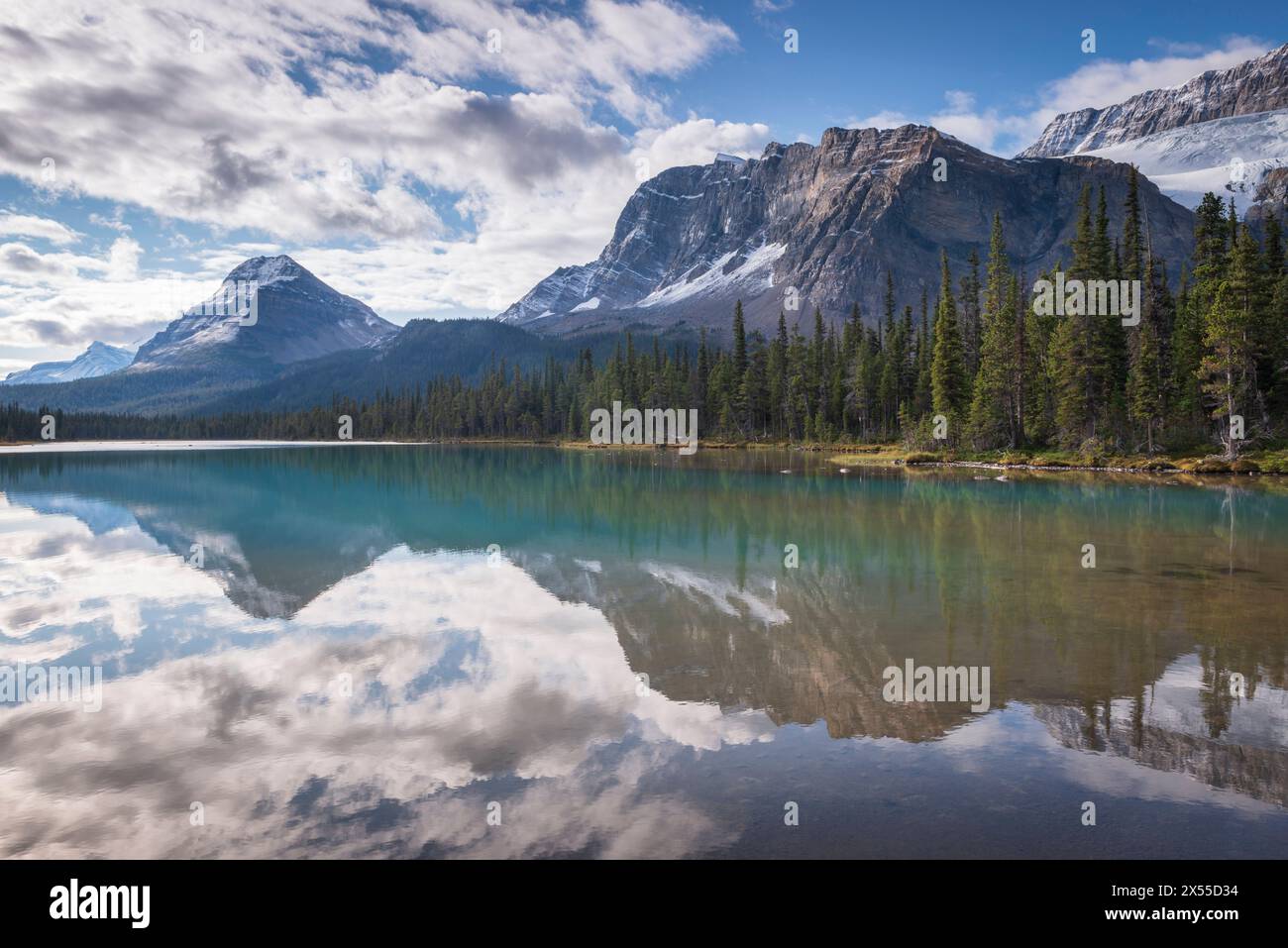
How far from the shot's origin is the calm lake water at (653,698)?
26.7 ft

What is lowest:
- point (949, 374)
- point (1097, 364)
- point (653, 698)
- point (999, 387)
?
point (653, 698)

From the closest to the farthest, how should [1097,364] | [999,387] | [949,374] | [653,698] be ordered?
[653,698], [1097,364], [999,387], [949,374]

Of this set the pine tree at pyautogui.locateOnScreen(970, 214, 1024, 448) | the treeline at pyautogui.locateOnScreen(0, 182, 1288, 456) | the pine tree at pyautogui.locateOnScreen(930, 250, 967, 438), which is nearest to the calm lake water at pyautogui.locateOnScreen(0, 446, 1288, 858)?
the treeline at pyautogui.locateOnScreen(0, 182, 1288, 456)

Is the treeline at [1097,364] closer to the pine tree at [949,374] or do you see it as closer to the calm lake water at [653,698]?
the pine tree at [949,374]

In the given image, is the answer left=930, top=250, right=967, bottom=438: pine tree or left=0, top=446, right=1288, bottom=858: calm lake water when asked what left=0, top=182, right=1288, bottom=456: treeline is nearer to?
left=930, top=250, right=967, bottom=438: pine tree

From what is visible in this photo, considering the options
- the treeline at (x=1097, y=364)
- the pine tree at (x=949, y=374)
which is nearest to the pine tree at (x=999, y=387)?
the treeline at (x=1097, y=364)

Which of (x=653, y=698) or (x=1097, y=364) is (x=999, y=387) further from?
(x=653, y=698)

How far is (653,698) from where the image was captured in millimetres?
12312

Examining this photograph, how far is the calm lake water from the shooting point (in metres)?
8.14

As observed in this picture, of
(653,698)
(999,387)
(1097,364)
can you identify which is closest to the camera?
(653,698)

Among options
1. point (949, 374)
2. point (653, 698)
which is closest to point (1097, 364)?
point (949, 374)

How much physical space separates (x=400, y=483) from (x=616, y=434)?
87679 millimetres

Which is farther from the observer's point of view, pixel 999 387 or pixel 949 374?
pixel 949 374
